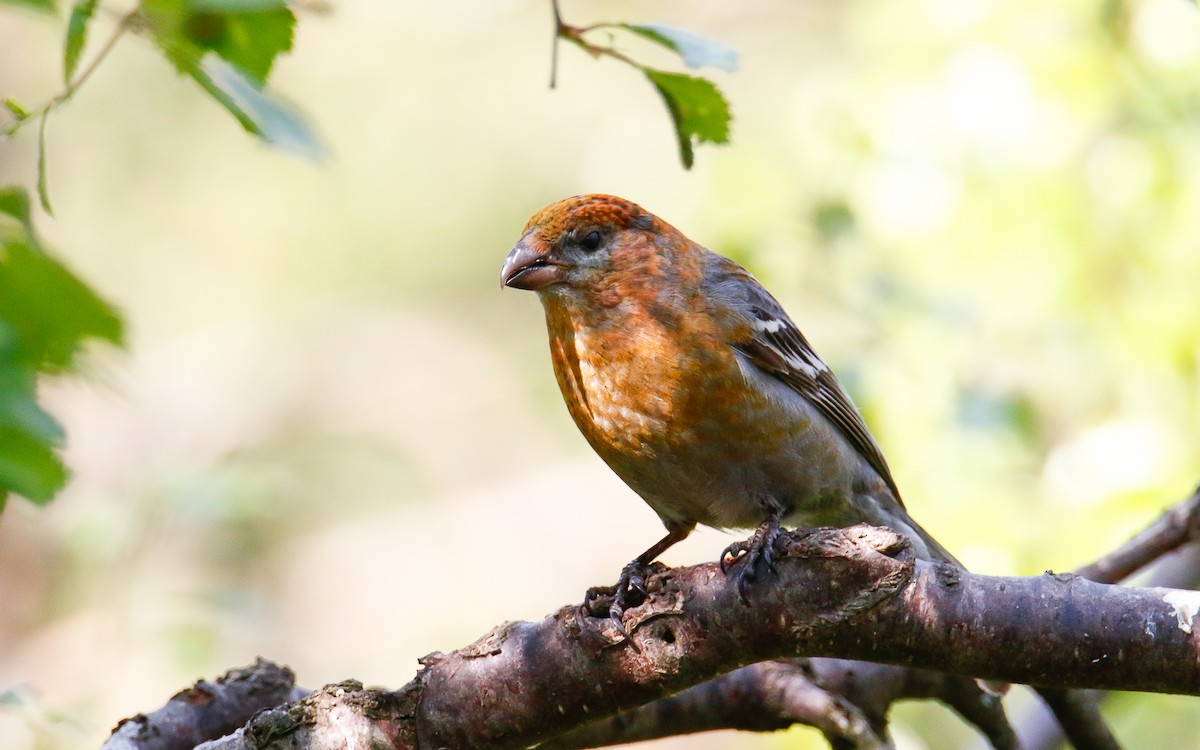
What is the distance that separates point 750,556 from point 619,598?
0.41 m

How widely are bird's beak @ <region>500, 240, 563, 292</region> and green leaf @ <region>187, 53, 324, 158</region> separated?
203 centimetres

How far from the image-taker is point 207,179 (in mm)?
13477

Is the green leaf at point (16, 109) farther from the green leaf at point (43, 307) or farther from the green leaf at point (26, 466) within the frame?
the green leaf at point (26, 466)

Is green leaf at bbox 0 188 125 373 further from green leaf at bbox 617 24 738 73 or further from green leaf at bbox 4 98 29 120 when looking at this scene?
green leaf at bbox 617 24 738 73

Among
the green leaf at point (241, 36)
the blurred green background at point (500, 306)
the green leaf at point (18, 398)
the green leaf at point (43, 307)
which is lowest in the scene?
the green leaf at point (18, 398)

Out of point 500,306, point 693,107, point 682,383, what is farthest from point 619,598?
point 500,306

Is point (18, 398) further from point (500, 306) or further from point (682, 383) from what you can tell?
point (500, 306)

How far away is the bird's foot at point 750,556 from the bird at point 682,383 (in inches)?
9.7

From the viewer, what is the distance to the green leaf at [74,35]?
1881 millimetres

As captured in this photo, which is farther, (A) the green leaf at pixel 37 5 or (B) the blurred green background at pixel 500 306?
(B) the blurred green background at pixel 500 306

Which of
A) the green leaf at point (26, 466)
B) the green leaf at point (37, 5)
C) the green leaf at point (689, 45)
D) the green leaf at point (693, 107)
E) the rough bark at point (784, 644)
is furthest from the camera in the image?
the green leaf at point (693, 107)

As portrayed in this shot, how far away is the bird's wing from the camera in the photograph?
4.46 meters

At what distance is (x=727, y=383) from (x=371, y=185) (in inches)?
414

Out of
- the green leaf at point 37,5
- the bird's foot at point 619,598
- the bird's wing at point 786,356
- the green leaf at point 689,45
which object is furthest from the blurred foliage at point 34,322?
the bird's wing at point 786,356
